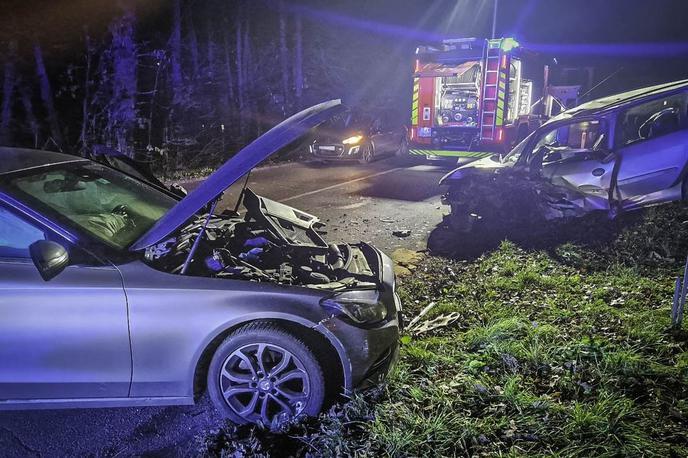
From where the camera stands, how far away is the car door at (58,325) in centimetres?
248

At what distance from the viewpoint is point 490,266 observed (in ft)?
17.2

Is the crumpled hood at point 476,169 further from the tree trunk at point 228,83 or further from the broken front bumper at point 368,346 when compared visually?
the tree trunk at point 228,83

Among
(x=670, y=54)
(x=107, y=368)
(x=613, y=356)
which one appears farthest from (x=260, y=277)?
(x=670, y=54)

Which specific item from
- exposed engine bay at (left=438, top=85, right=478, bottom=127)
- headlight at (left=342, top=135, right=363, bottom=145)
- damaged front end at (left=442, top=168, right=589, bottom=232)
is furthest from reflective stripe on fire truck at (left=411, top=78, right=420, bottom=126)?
damaged front end at (left=442, top=168, right=589, bottom=232)

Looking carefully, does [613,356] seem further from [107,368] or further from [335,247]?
[107,368]

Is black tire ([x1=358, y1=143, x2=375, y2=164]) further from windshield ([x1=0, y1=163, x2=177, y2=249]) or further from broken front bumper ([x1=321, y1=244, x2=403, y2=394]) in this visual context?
broken front bumper ([x1=321, y1=244, x2=403, y2=394])

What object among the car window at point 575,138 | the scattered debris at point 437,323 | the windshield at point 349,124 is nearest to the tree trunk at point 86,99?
the windshield at point 349,124

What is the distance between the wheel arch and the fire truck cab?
31.7 feet

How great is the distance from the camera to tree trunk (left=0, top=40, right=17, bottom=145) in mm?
11602

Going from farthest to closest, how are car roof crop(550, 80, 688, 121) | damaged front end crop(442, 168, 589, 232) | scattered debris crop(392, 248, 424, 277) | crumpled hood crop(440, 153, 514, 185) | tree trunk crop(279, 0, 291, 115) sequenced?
tree trunk crop(279, 0, 291, 115) < crumpled hood crop(440, 153, 514, 185) < damaged front end crop(442, 168, 589, 232) < car roof crop(550, 80, 688, 121) < scattered debris crop(392, 248, 424, 277)

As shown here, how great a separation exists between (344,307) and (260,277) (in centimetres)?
53

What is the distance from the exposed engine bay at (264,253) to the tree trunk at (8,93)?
10908 mm

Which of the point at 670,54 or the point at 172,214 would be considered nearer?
the point at 172,214

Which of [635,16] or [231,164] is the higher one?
[635,16]
